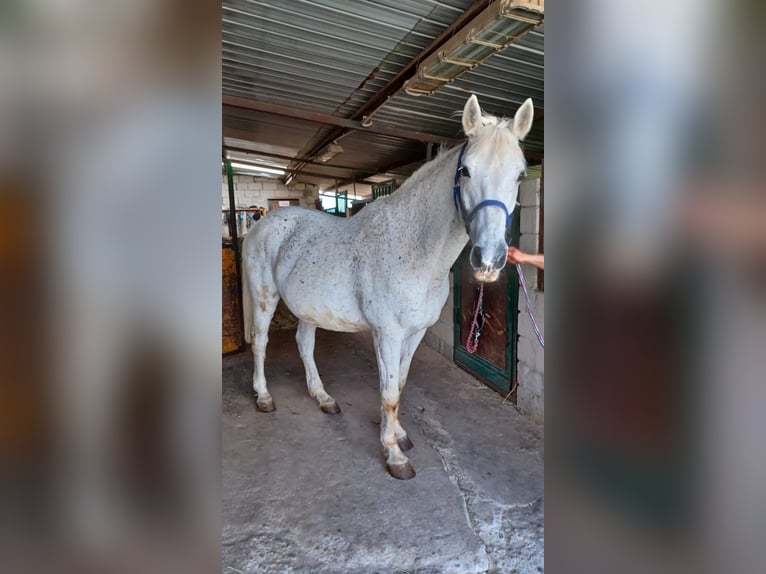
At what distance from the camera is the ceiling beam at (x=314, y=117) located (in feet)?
8.63

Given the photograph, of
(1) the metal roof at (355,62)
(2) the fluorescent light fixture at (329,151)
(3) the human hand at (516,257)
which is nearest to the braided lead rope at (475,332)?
(3) the human hand at (516,257)

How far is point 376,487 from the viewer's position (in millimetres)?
1943

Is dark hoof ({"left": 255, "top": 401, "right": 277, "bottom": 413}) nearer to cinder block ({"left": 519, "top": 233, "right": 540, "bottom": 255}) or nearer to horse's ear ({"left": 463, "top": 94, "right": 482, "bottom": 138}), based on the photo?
cinder block ({"left": 519, "top": 233, "right": 540, "bottom": 255})

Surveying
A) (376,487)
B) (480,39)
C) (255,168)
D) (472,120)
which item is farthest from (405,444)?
(255,168)

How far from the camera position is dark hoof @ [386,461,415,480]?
6.59ft

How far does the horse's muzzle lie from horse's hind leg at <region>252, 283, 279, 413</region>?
69.2 inches

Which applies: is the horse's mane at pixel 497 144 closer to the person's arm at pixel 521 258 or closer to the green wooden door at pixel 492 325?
the person's arm at pixel 521 258

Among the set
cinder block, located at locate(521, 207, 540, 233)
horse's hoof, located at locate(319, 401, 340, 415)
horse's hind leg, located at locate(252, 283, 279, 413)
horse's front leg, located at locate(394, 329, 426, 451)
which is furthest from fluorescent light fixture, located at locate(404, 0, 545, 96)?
horse's hoof, located at locate(319, 401, 340, 415)

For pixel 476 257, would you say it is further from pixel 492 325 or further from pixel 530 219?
pixel 492 325

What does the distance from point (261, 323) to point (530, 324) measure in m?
1.91

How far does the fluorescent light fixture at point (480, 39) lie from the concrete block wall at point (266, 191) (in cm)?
756
